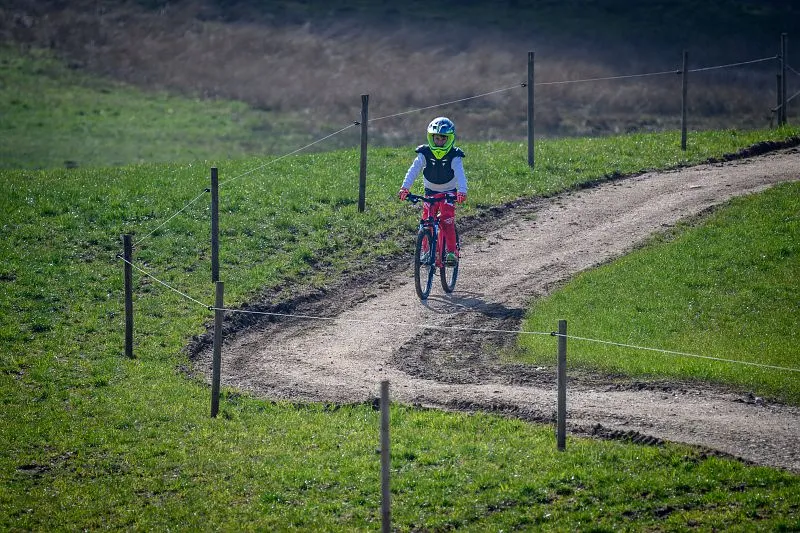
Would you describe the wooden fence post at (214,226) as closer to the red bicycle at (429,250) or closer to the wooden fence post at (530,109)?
the red bicycle at (429,250)

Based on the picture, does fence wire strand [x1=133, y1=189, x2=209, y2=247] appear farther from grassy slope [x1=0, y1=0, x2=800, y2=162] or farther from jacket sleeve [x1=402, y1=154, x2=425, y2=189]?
grassy slope [x1=0, y1=0, x2=800, y2=162]

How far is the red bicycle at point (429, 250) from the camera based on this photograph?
61.6ft

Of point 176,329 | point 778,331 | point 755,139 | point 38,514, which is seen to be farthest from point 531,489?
point 755,139

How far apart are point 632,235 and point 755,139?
6.54 meters

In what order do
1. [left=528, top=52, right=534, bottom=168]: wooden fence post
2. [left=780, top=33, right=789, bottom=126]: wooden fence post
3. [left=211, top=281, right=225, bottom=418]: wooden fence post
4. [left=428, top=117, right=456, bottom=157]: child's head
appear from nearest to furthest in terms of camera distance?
1. [left=211, top=281, right=225, bottom=418]: wooden fence post
2. [left=428, top=117, right=456, bottom=157]: child's head
3. [left=528, top=52, right=534, bottom=168]: wooden fence post
4. [left=780, top=33, right=789, bottom=126]: wooden fence post

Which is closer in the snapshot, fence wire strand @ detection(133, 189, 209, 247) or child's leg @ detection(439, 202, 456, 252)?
child's leg @ detection(439, 202, 456, 252)

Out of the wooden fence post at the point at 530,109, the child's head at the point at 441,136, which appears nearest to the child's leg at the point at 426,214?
the child's head at the point at 441,136

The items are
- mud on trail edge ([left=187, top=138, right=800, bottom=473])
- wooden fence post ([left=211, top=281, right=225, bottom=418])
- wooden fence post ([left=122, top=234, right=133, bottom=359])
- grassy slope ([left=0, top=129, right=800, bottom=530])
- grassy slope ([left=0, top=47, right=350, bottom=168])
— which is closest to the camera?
grassy slope ([left=0, top=129, right=800, bottom=530])

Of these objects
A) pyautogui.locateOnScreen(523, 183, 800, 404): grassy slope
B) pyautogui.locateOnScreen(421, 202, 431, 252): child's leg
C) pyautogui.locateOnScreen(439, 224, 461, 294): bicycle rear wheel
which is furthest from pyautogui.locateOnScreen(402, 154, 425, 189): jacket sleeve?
pyautogui.locateOnScreen(523, 183, 800, 404): grassy slope

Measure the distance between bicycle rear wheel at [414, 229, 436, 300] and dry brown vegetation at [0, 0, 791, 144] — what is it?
67.6 ft

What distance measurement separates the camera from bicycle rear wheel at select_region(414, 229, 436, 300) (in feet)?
61.6

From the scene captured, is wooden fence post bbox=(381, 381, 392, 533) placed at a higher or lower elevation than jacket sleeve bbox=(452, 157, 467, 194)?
lower

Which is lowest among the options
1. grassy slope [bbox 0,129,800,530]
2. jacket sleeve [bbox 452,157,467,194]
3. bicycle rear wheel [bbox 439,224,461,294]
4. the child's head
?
grassy slope [bbox 0,129,800,530]

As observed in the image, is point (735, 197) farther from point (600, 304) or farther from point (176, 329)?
point (176, 329)
